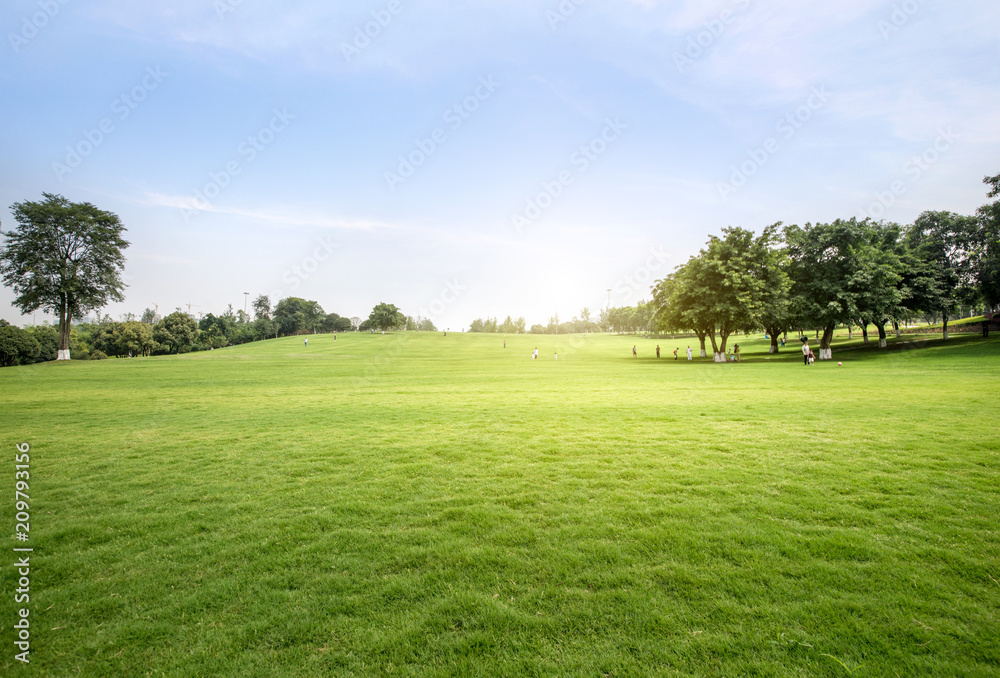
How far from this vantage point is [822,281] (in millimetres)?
38781

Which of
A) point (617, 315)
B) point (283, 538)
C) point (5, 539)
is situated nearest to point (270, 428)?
point (5, 539)

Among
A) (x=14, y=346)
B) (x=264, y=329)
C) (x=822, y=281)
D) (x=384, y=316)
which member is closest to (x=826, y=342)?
(x=822, y=281)

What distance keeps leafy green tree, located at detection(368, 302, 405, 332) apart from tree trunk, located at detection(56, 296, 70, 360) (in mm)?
72779

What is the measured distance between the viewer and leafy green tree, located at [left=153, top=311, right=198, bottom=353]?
8281 centimetres

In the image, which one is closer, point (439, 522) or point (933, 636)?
point (933, 636)

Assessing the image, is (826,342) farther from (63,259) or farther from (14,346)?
(14,346)

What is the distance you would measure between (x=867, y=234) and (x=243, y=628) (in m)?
53.4

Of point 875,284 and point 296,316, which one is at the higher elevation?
point 296,316

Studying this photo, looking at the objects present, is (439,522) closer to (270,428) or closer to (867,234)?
(270,428)

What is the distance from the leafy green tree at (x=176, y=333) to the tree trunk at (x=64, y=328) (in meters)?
38.6

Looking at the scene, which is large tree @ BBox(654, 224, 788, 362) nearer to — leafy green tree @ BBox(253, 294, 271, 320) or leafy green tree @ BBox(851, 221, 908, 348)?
leafy green tree @ BBox(851, 221, 908, 348)

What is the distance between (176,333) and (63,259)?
42404mm

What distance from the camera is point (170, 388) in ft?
75.0

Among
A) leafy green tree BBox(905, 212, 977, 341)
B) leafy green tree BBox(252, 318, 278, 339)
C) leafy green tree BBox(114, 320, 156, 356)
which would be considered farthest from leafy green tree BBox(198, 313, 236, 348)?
leafy green tree BBox(905, 212, 977, 341)
